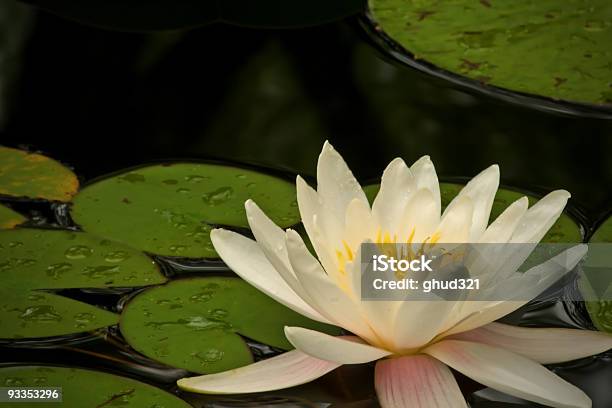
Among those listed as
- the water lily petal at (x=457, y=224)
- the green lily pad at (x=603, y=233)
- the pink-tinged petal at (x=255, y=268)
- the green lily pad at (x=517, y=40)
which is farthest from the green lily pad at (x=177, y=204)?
the green lily pad at (x=517, y=40)

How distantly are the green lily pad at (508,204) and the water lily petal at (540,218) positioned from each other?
0.24 m

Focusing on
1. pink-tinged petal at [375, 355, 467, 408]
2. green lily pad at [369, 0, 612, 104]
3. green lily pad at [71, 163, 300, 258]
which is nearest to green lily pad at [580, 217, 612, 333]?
pink-tinged petal at [375, 355, 467, 408]

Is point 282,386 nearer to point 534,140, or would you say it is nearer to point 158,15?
point 534,140

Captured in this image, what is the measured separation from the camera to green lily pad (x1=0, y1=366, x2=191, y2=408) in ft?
3.83

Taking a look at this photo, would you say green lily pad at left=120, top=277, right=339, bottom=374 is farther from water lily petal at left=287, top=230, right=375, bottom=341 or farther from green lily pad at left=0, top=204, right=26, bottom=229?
green lily pad at left=0, top=204, right=26, bottom=229

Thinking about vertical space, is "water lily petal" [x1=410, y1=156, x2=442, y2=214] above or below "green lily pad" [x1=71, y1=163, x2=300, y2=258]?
above

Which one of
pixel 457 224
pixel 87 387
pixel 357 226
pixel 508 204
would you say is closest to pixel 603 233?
pixel 508 204

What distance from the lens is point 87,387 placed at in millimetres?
1201

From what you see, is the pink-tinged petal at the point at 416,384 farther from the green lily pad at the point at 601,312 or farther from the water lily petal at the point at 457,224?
the green lily pad at the point at 601,312

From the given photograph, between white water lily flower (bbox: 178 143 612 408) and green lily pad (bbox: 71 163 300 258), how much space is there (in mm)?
237

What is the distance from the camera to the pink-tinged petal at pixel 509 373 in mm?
1102

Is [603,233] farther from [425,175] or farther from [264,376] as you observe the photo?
[264,376]

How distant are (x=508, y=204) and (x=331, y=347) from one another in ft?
2.01

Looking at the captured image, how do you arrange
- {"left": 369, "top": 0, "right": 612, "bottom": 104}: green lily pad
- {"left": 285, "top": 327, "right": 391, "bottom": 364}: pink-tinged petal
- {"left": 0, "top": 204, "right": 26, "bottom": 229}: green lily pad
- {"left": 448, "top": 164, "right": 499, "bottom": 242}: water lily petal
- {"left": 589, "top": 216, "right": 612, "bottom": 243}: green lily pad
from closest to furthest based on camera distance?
{"left": 285, "top": 327, "right": 391, "bottom": 364}: pink-tinged petal, {"left": 448, "top": 164, "right": 499, "bottom": 242}: water lily petal, {"left": 589, "top": 216, "right": 612, "bottom": 243}: green lily pad, {"left": 0, "top": 204, "right": 26, "bottom": 229}: green lily pad, {"left": 369, "top": 0, "right": 612, "bottom": 104}: green lily pad
